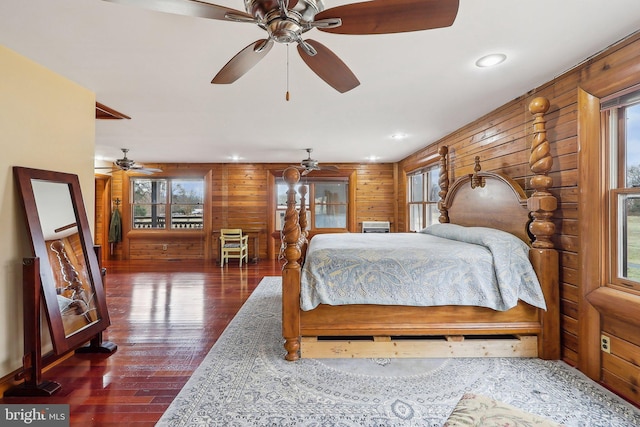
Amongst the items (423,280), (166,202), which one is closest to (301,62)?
(423,280)

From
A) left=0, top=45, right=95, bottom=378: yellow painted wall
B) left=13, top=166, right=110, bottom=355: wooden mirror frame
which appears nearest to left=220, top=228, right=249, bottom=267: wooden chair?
left=13, top=166, right=110, bottom=355: wooden mirror frame

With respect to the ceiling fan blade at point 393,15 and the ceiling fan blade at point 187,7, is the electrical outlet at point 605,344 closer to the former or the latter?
the ceiling fan blade at point 393,15

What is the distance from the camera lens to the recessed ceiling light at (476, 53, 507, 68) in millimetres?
1951

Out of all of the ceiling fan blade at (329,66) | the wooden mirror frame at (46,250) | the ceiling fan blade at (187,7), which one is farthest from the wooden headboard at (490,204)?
the wooden mirror frame at (46,250)

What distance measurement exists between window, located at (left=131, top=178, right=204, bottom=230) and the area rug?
514 centimetres

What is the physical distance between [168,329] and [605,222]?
374 centimetres

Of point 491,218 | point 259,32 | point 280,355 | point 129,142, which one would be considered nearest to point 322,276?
point 280,355

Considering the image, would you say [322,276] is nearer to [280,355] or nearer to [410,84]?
[280,355]

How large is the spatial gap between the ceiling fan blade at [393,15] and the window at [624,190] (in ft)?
5.28

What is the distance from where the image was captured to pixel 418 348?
2.23m

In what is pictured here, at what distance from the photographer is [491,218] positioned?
2.91m

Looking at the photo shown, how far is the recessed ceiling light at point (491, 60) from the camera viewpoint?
6.40ft

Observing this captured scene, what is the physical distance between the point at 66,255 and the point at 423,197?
5.06 metres

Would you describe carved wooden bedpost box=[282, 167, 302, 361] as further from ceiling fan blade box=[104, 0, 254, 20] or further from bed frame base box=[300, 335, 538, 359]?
ceiling fan blade box=[104, 0, 254, 20]
